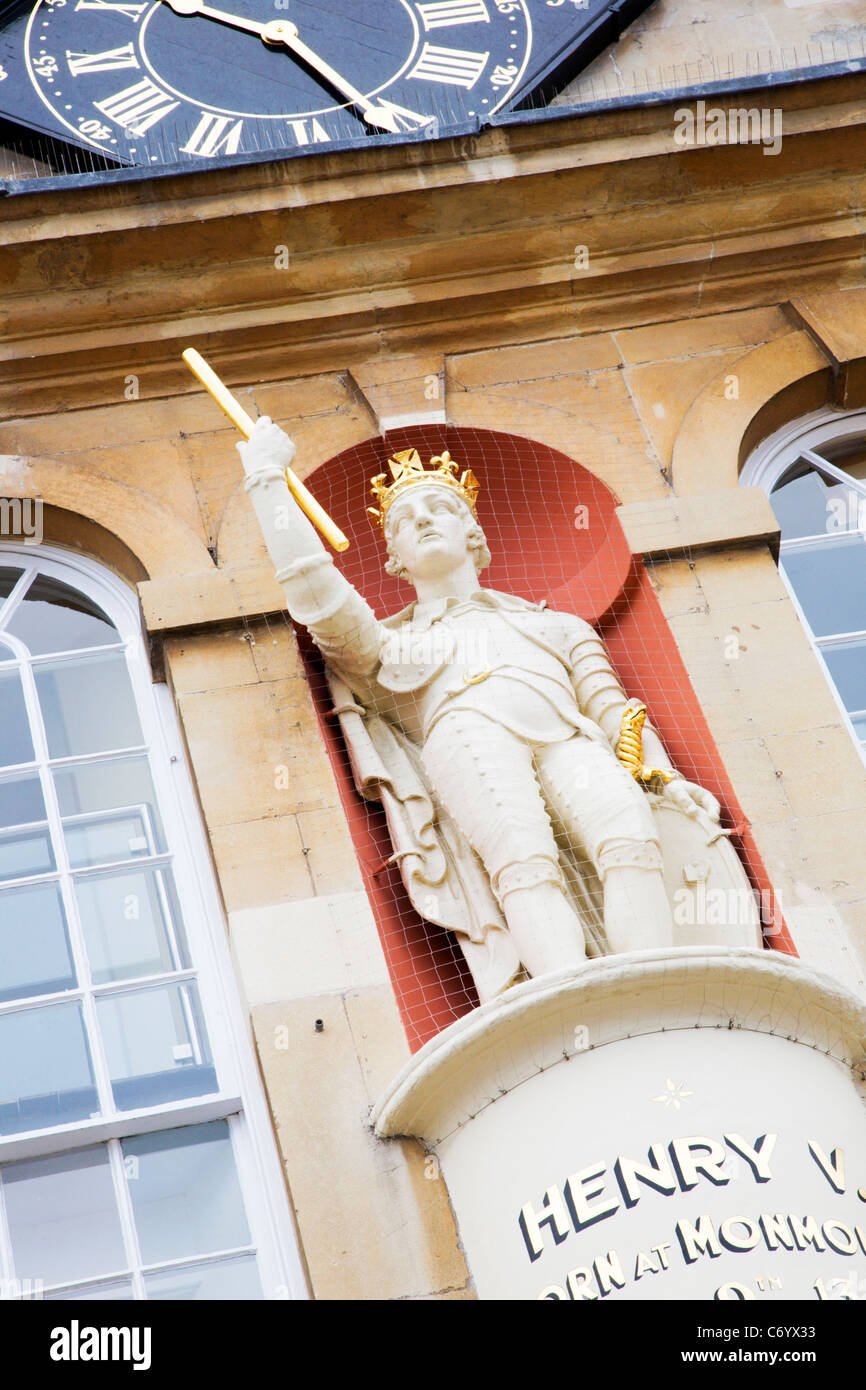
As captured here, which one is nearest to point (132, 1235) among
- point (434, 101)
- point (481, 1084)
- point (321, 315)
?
point (481, 1084)

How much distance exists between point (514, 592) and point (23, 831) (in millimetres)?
2163

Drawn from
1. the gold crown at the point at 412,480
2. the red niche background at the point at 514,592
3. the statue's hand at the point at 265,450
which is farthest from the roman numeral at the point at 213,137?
the statue's hand at the point at 265,450

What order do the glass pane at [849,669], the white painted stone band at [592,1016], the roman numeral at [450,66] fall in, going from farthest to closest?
the roman numeral at [450,66], the glass pane at [849,669], the white painted stone band at [592,1016]

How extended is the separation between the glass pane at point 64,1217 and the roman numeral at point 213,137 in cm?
444

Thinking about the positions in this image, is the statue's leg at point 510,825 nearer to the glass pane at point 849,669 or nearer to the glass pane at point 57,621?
the glass pane at point 849,669

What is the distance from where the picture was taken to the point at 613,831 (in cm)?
613

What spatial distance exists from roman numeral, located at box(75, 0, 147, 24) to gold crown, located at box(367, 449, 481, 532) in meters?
2.77

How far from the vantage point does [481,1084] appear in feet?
18.5

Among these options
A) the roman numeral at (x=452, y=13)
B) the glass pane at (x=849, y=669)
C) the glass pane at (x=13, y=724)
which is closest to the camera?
the glass pane at (x=13, y=724)

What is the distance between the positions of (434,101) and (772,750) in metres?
3.57

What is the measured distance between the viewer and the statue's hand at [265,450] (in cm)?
646

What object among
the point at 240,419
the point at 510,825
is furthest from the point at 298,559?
the point at 510,825

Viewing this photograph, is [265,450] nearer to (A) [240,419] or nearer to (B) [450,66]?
(A) [240,419]

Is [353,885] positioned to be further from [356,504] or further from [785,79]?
[785,79]
